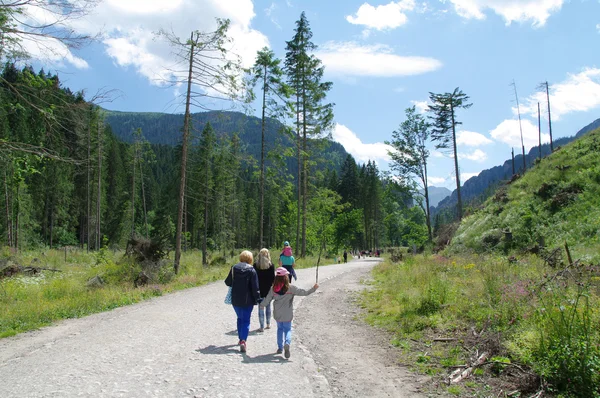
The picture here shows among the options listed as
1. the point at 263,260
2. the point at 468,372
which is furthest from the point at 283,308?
the point at 468,372

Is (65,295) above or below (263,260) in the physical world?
below

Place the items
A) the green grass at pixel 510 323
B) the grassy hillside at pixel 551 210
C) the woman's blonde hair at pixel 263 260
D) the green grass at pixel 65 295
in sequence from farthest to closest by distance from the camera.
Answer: the grassy hillside at pixel 551 210
the green grass at pixel 65 295
the woman's blonde hair at pixel 263 260
the green grass at pixel 510 323

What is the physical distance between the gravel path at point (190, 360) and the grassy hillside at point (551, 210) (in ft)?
28.1

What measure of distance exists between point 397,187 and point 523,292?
31714 millimetres

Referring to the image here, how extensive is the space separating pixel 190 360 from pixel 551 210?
58.5ft

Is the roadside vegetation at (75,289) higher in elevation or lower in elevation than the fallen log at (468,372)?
higher

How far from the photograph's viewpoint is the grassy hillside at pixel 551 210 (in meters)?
14.5

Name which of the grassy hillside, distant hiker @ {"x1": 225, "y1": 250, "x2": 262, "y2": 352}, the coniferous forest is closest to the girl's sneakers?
distant hiker @ {"x1": 225, "y1": 250, "x2": 262, "y2": 352}

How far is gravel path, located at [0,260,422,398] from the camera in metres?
4.80

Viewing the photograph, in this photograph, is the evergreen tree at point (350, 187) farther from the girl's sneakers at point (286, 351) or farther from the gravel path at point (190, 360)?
the girl's sneakers at point (286, 351)

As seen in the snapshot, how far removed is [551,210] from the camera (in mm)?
17438

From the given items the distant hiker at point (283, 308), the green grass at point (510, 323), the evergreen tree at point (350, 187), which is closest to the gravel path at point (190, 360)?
the distant hiker at point (283, 308)

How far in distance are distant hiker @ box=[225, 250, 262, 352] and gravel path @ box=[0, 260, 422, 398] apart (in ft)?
1.25

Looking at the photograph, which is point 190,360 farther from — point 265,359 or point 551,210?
point 551,210
